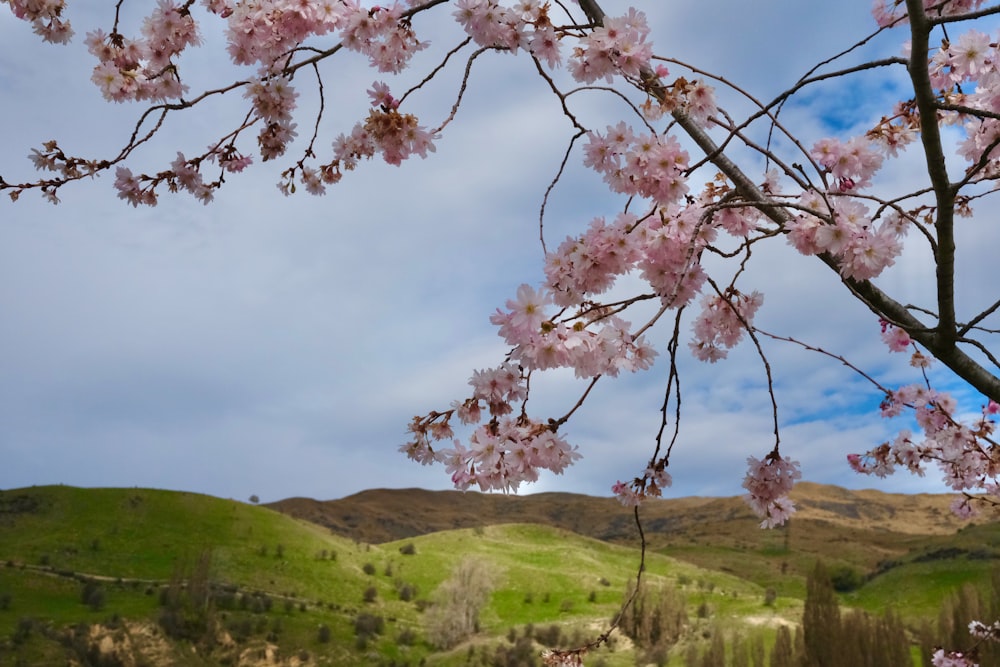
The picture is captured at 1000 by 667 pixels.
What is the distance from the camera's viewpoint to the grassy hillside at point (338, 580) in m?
19.0

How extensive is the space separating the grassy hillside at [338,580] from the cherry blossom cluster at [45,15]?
41.2 feet

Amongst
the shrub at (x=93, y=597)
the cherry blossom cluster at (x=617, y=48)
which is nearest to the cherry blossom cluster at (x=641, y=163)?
the cherry blossom cluster at (x=617, y=48)

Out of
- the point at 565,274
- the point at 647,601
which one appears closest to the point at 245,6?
the point at 565,274

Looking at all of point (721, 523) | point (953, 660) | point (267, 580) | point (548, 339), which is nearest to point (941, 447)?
point (953, 660)

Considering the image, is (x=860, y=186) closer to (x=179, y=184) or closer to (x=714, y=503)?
(x=179, y=184)

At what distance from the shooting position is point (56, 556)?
2323cm

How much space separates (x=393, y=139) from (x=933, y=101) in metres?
1.47

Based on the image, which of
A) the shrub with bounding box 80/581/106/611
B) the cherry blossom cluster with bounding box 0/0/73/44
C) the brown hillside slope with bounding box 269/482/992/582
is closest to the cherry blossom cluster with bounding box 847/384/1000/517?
the cherry blossom cluster with bounding box 0/0/73/44

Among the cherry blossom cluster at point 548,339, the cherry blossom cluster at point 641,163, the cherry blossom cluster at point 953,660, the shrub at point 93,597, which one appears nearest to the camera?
the cherry blossom cluster at point 548,339

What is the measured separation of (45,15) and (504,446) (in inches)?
131

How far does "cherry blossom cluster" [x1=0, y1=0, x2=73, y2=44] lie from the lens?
138 inches

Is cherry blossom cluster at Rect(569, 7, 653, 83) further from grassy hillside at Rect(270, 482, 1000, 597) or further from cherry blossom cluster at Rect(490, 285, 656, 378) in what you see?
grassy hillside at Rect(270, 482, 1000, 597)

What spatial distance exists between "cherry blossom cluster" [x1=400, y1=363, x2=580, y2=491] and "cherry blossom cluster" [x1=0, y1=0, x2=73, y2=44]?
307 centimetres

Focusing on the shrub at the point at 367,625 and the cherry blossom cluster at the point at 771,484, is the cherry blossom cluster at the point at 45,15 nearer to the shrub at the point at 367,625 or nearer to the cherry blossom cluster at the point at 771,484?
the cherry blossom cluster at the point at 771,484
